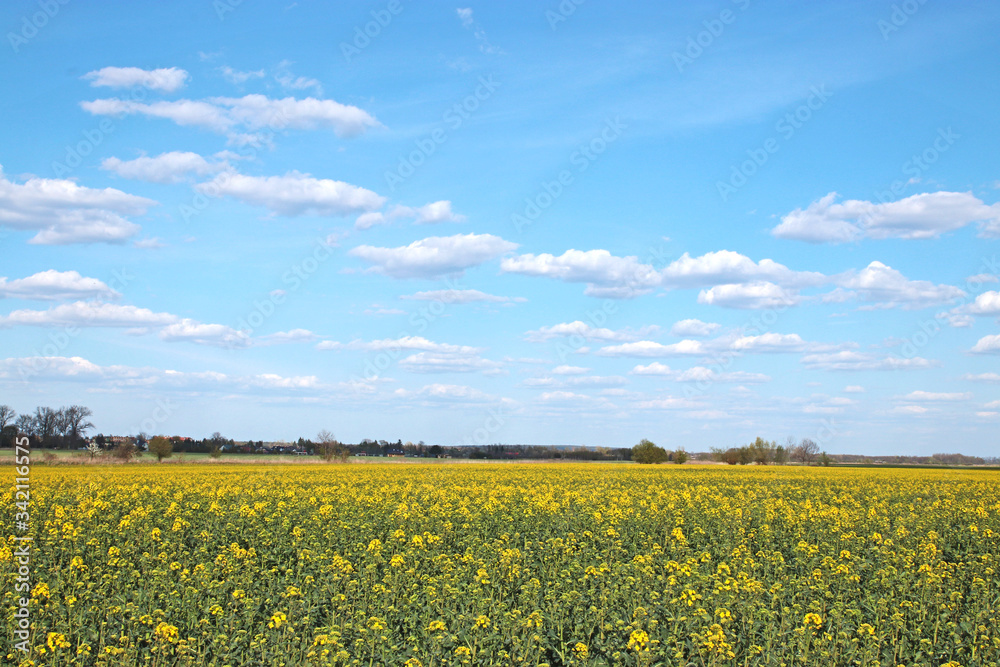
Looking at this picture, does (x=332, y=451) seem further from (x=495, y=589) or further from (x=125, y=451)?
(x=495, y=589)

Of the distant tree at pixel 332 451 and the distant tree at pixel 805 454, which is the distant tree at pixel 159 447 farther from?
the distant tree at pixel 805 454

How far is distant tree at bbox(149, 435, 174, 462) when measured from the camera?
261 ft

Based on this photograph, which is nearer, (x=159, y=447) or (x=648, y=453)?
(x=159, y=447)

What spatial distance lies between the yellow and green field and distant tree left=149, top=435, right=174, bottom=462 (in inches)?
2686

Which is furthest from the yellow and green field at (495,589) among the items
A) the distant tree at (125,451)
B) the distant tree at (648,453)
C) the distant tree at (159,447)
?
the distant tree at (648,453)

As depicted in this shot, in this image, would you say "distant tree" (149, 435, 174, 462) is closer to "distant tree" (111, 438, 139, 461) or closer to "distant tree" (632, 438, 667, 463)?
"distant tree" (111, 438, 139, 461)

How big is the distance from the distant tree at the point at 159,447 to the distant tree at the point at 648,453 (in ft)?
210

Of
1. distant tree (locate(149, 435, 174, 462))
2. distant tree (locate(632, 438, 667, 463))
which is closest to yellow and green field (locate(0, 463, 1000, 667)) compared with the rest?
distant tree (locate(149, 435, 174, 462))

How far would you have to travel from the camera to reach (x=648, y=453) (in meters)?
99.5

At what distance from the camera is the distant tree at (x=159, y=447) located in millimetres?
79625

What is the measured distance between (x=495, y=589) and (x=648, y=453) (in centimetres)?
9247

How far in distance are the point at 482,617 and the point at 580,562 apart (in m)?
4.75

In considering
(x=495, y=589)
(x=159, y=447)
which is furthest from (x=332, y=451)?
(x=495, y=589)

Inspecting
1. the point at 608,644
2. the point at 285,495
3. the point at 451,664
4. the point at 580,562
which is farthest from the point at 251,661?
the point at 285,495
